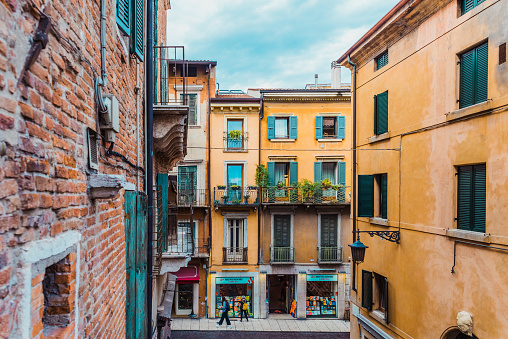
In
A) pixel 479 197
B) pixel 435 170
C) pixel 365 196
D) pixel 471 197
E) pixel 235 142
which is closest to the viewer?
pixel 479 197

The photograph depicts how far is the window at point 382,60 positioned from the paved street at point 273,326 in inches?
487

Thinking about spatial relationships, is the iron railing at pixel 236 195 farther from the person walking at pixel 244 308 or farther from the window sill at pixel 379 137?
the window sill at pixel 379 137

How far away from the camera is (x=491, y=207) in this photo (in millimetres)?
6535

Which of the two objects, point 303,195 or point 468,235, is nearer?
point 468,235

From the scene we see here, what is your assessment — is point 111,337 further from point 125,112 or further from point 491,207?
point 491,207

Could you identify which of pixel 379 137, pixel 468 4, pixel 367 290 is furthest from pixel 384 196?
pixel 468 4

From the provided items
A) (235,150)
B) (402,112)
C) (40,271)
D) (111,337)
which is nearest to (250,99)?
(235,150)

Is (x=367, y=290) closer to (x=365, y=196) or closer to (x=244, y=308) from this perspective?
(x=365, y=196)

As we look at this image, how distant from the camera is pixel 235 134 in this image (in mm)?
19062

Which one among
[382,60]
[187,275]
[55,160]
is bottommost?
[187,275]

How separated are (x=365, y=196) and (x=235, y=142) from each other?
9.94 metres

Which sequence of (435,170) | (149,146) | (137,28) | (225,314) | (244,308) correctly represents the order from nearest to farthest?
(137,28)
(149,146)
(435,170)
(225,314)
(244,308)

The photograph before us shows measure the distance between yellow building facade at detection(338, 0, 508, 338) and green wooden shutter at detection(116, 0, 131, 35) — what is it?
21.4 feet

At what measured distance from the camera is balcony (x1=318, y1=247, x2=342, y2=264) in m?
18.7
